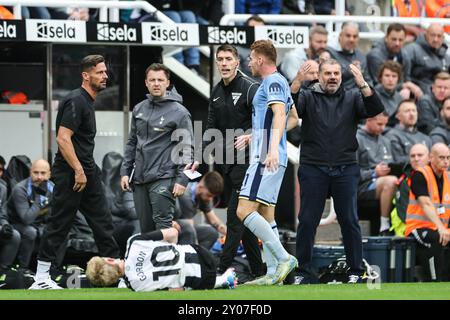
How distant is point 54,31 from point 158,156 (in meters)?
3.40

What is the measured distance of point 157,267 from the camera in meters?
11.4

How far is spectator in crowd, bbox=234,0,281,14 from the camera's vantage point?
65.1 ft

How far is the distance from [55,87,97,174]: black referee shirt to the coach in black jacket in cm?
218

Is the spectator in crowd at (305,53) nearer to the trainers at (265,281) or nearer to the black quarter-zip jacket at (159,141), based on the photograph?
the black quarter-zip jacket at (159,141)

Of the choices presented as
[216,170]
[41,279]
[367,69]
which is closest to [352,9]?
[367,69]

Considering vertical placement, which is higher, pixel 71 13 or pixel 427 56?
pixel 71 13

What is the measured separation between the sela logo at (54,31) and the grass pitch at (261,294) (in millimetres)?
4421

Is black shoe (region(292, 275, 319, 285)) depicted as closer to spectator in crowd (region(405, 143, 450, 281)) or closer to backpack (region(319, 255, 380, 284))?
backpack (region(319, 255, 380, 284))

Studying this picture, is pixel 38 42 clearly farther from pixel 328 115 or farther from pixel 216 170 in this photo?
pixel 328 115

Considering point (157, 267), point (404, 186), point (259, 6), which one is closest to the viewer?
point (157, 267)

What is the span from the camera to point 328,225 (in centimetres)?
1669

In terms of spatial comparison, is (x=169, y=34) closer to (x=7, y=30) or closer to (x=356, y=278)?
(x=7, y=30)

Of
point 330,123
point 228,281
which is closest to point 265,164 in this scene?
point 228,281

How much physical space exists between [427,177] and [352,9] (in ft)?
22.6
